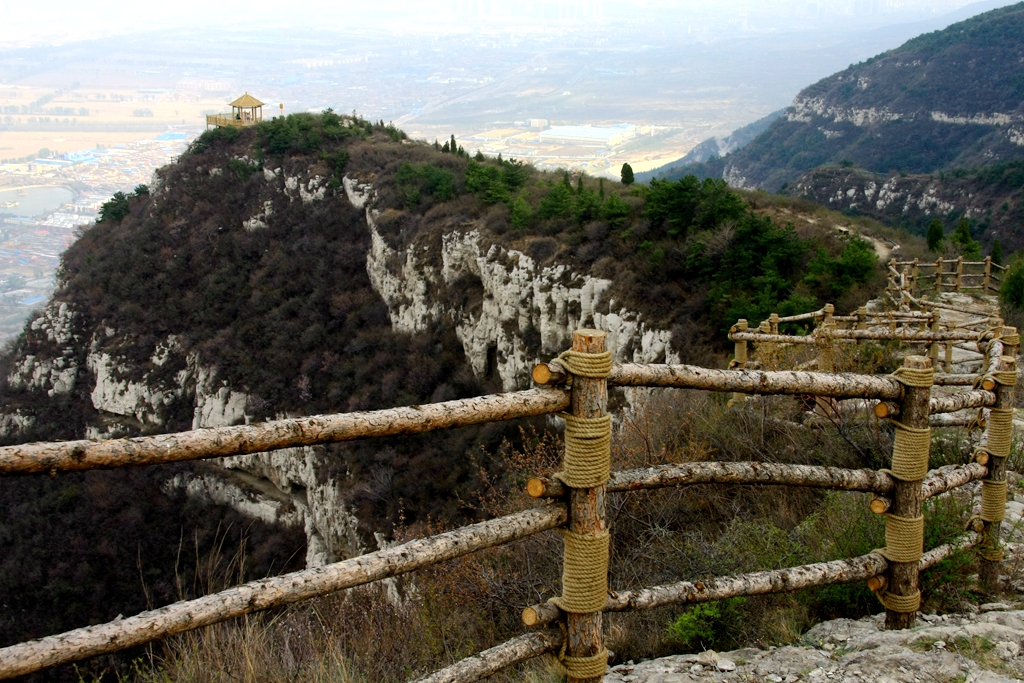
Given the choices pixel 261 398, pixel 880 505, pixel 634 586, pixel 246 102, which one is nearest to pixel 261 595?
pixel 880 505

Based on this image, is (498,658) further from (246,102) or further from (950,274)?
(246,102)

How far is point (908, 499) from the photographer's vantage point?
3072 mm

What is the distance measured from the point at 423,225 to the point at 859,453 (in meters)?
27.0

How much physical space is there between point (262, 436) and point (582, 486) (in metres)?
1.00

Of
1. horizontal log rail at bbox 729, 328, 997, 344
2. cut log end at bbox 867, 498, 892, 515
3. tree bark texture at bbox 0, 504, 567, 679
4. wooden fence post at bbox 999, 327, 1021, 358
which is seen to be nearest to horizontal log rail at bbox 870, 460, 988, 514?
cut log end at bbox 867, 498, 892, 515

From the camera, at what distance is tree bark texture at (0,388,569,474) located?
2.00 meters

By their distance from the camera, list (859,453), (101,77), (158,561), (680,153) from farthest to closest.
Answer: (101,77), (680,153), (158,561), (859,453)

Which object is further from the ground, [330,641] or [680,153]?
[680,153]

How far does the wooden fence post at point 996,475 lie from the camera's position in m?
3.51

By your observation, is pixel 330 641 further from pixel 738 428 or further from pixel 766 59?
pixel 766 59

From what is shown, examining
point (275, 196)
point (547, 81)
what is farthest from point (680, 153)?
point (275, 196)

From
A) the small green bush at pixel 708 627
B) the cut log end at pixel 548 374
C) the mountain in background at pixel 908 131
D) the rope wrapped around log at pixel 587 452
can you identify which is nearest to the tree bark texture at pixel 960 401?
the small green bush at pixel 708 627

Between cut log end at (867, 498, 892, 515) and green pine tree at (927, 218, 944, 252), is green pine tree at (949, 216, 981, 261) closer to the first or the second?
green pine tree at (927, 218, 944, 252)

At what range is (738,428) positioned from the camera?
6.48m
